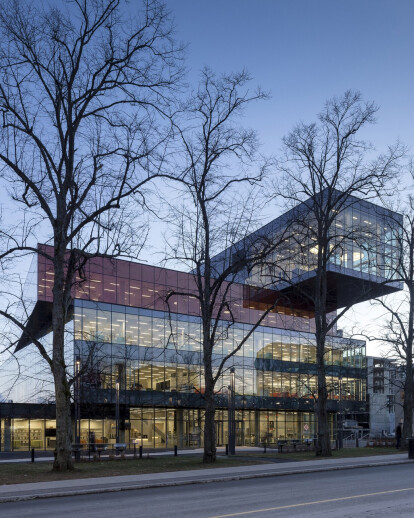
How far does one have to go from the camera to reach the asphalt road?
40.3ft

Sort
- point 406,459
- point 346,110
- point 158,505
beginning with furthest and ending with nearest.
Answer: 1. point 346,110
2. point 406,459
3. point 158,505

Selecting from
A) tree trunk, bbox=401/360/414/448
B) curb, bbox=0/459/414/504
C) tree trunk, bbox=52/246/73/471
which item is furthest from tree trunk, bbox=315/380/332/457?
tree trunk, bbox=52/246/73/471

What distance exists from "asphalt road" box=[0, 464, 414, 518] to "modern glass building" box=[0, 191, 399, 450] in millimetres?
25351

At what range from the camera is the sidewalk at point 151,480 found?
16.8 meters

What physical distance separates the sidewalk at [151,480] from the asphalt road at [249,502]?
0.64m

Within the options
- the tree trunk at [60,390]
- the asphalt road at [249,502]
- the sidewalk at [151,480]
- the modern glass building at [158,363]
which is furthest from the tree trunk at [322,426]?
the tree trunk at [60,390]

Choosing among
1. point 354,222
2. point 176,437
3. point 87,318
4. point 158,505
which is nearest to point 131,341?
point 87,318

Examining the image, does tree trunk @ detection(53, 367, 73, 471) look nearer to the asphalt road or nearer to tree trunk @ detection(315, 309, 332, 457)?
the asphalt road

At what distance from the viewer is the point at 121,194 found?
25406mm

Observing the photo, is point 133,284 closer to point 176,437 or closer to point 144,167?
point 176,437

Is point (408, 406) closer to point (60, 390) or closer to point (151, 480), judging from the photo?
A: point (60, 390)

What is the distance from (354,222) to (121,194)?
40.6 meters

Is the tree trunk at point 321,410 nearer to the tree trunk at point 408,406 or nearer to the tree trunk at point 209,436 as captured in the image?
the tree trunk at point 209,436

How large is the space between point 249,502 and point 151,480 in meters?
6.47
